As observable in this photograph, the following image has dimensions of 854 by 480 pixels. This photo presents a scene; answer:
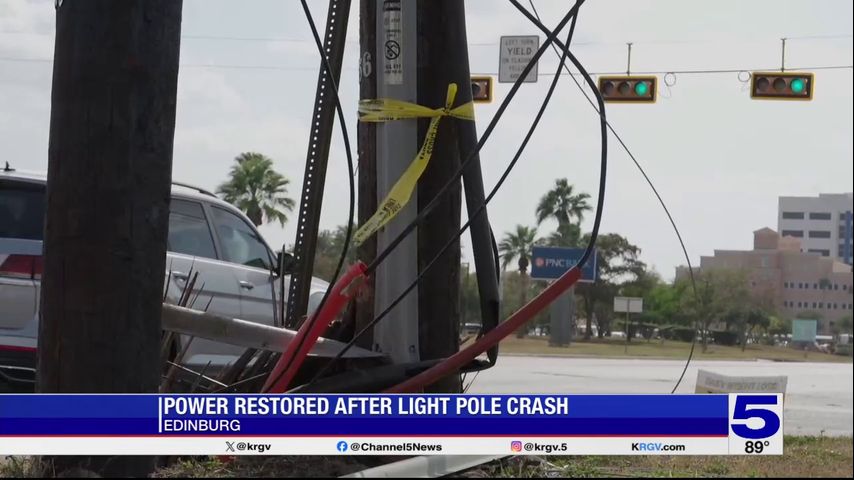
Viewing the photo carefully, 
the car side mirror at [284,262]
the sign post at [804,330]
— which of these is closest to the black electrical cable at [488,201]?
the car side mirror at [284,262]

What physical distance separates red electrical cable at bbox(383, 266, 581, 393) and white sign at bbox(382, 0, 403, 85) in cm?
119

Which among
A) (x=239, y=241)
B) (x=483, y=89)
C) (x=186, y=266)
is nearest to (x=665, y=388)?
(x=483, y=89)

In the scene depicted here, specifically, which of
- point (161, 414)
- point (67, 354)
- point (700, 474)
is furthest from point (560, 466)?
point (67, 354)

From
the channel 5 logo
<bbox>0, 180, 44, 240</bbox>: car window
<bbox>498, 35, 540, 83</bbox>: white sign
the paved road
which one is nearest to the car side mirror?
<bbox>0, 180, 44, 240</bbox>: car window

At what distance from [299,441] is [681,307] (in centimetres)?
7269

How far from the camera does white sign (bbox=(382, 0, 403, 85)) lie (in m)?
5.26

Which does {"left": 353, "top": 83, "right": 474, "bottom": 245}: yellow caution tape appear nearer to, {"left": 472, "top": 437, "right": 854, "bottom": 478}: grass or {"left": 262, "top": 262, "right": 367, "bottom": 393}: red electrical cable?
{"left": 262, "top": 262, "right": 367, "bottom": 393}: red electrical cable

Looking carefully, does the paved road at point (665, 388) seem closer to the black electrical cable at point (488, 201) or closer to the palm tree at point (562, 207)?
the black electrical cable at point (488, 201)

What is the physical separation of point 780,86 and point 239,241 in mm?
14142

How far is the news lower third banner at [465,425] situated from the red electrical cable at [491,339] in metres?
0.37

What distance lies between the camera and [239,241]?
9.40m

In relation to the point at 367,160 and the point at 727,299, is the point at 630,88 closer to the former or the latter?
the point at 367,160

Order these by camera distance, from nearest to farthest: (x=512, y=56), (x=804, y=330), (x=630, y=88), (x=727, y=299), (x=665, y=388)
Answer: (x=512, y=56), (x=665, y=388), (x=630, y=88), (x=804, y=330), (x=727, y=299)

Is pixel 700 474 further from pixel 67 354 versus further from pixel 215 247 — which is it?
pixel 215 247
